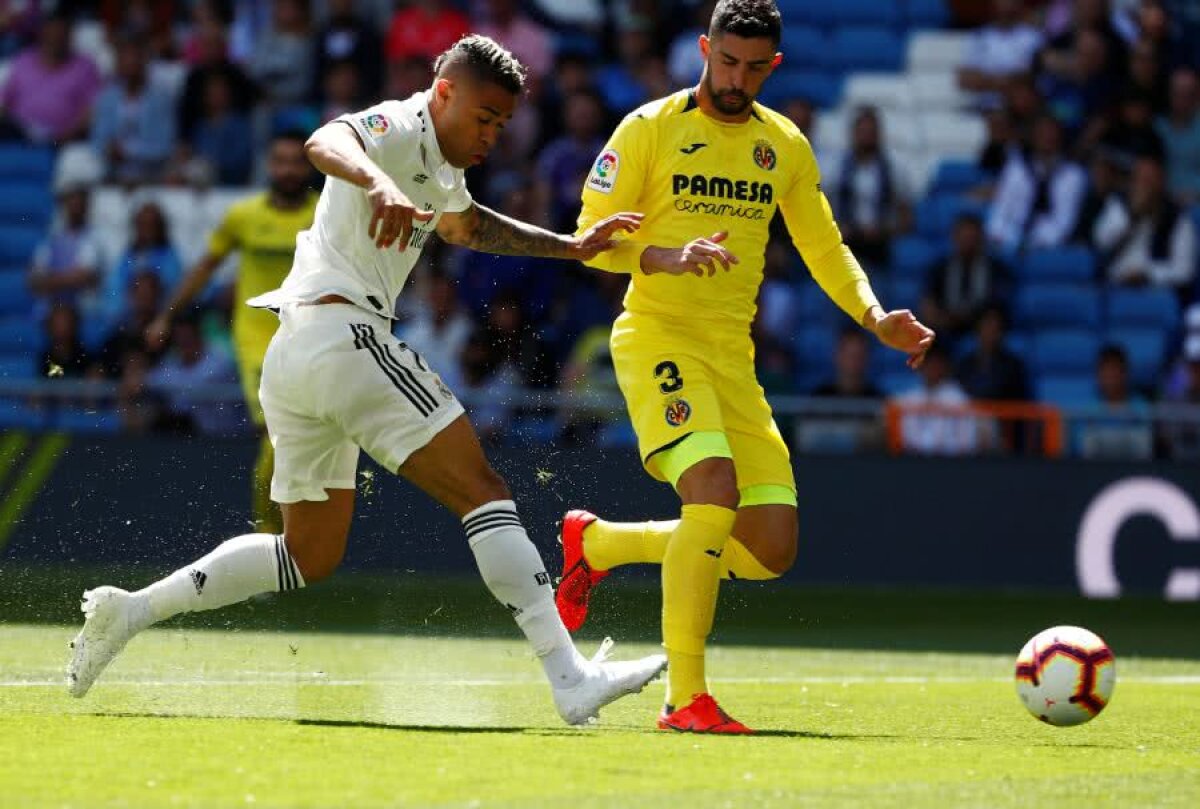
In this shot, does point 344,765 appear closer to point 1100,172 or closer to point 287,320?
point 287,320

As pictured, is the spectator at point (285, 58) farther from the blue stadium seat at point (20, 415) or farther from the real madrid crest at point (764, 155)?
the real madrid crest at point (764, 155)

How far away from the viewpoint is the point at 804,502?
1519cm

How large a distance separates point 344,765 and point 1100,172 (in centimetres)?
1334

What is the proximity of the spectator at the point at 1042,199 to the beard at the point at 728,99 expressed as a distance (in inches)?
403

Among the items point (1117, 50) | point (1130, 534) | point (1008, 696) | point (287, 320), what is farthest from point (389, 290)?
point (1117, 50)

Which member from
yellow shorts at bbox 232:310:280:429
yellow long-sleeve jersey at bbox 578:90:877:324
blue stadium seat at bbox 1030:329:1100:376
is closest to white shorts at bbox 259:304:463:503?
yellow long-sleeve jersey at bbox 578:90:877:324

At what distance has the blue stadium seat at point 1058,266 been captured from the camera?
60.1ft

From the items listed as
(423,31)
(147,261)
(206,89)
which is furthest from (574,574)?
(423,31)

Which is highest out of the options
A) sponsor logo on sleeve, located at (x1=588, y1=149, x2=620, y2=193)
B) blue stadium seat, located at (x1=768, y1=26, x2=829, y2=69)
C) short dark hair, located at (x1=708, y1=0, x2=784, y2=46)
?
blue stadium seat, located at (x1=768, y1=26, x2=829, y2=69)

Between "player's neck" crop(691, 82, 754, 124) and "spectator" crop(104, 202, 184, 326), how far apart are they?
8.67 meters

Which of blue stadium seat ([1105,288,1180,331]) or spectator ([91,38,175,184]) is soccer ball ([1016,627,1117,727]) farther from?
spectator ([91,38,175,184])

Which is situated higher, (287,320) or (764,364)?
(287,320)


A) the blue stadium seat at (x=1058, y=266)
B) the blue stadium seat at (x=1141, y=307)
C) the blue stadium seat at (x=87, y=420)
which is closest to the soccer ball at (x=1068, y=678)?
the blue stadium seat at (x=87, y=420)

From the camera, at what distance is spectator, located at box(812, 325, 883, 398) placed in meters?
16.0
